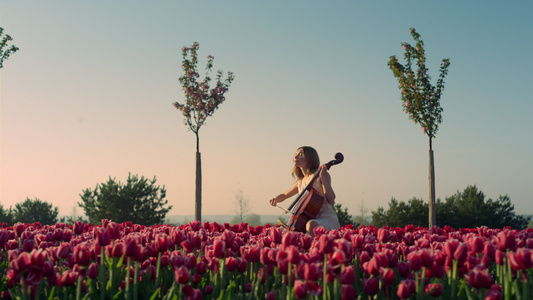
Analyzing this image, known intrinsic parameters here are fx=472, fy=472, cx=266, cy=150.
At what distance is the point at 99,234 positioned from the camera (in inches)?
153

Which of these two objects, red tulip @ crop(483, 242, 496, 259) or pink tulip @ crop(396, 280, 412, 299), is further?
red tulip @ crop(483, 242, 496, 259)

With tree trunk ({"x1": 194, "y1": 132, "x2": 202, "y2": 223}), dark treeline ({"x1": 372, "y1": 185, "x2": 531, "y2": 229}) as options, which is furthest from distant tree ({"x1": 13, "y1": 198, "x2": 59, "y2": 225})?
dark treeline ({"x1": 372, "y1": 185, "x2": 531, "y2": 229})

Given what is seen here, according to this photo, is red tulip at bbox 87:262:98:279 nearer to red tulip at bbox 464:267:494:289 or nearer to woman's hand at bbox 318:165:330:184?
red tulip at bbox 464:267:494:289

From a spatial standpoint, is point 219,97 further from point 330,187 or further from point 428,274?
point 428,274

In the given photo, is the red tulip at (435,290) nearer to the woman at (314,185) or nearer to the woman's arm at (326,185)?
the woman at (314,185)

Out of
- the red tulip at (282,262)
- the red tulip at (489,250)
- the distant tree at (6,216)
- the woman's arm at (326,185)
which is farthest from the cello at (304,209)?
the distant tree at (6,216)

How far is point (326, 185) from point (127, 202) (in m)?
18.9

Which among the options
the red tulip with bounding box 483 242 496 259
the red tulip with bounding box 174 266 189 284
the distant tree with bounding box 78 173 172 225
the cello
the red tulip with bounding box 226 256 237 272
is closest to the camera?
the red tulip with bounding box 174 266 189 284

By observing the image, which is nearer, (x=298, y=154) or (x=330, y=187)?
(x=330, y=187)

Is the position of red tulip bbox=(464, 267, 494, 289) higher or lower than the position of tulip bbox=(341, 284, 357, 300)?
higher

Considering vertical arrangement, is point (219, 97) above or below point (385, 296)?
above

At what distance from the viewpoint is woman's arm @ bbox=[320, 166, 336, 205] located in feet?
27.9

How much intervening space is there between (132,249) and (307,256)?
1409mm

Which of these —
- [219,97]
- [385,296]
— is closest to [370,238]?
[385,296]
